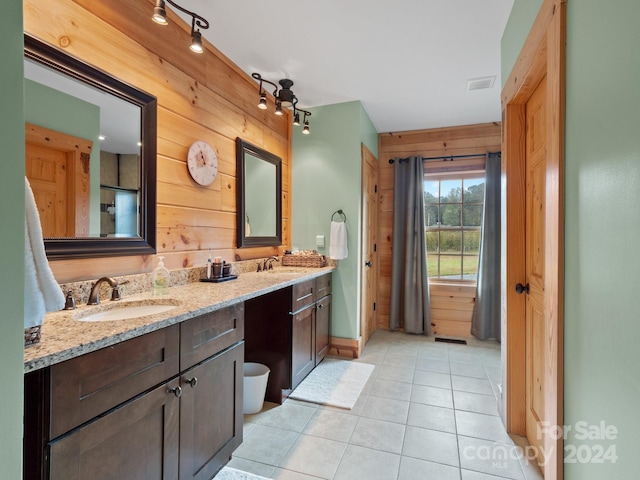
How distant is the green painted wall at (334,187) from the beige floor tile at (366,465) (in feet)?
4.68

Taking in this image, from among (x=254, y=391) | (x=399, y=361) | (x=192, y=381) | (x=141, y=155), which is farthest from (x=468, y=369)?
(x=141, y=155)

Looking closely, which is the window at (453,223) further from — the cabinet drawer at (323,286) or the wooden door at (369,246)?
the cabinet drawer at (323,286)

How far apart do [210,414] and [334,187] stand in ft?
7.67

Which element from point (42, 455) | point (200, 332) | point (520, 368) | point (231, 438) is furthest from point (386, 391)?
point (42, 455)

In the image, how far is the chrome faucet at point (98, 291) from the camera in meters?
1.42

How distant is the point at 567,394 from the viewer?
1034mm

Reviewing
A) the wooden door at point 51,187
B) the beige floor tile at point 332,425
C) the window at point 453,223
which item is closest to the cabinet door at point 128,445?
the wooden door at point 51,187

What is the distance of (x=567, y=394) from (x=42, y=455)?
158 centimetres

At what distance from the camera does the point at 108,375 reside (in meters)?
1.00

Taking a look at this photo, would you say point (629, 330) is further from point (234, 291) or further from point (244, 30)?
point (244, 30)

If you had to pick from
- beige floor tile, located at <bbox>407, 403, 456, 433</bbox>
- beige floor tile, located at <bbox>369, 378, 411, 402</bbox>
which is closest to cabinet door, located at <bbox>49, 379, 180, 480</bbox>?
beige floor tile, located at <bbox>407, 403, 456, 433</bbox>

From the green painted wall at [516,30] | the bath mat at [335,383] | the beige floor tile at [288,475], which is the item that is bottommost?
the beige floor tile at [288,475]

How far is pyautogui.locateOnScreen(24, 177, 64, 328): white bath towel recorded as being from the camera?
0.86 meters

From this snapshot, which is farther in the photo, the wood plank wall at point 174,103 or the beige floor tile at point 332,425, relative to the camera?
the beige floor tile at point 332,425
